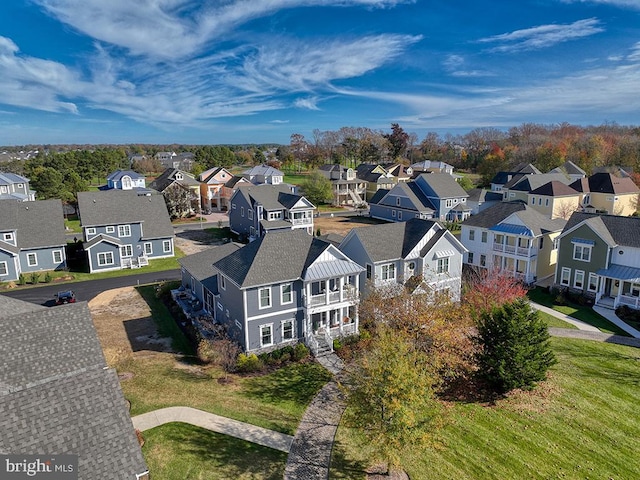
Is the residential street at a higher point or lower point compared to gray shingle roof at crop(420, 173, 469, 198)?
lower

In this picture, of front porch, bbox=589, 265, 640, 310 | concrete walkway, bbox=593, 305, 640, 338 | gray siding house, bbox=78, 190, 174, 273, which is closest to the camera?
concrete walkway, bbox=593, 305, 640, 338

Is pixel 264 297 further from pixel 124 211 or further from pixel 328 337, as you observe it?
pixel 124 211

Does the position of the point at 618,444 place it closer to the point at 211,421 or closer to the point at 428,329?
the point at 428,329

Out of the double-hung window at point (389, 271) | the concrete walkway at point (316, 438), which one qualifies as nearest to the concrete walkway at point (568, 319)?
the double-hung window at point (389, 271)

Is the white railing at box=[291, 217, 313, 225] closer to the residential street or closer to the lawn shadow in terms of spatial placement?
the residential street

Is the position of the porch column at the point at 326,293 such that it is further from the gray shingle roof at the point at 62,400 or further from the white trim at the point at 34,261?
the white trim at the point at 34,261

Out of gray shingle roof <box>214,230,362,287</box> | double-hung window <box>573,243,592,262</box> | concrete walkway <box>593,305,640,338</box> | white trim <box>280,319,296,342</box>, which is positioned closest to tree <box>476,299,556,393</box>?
gray shingle roof <box>214,230,362,287</box>
